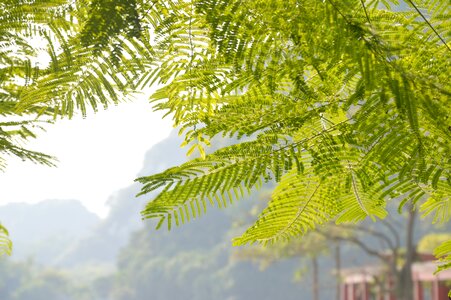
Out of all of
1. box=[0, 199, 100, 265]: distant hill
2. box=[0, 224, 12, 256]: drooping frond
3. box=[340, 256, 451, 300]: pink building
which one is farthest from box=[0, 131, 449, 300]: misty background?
box=[0, 199, 100, 265]: distant hill

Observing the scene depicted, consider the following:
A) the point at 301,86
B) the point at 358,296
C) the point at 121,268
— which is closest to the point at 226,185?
the point at 301,86

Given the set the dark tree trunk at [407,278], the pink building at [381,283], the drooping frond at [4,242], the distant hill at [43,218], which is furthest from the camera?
the distant hill at [43,218]

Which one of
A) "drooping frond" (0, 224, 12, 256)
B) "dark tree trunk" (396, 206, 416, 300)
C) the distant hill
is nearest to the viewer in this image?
"drooping frond" (0, 224, 12, 256)

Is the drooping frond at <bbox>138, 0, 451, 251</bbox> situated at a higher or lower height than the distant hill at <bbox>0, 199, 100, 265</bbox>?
lower

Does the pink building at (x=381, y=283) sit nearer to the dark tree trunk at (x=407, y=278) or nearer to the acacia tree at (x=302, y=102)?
the dark tree trunk at (x=407, y=278)

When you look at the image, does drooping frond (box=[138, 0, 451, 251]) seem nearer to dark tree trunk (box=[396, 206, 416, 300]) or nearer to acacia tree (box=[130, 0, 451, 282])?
acacia tree (box=[130, 0, 451, 282])

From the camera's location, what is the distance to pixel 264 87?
0.70 metres

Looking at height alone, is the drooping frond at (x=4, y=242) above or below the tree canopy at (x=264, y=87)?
below

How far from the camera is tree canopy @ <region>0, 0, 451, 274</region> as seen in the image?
60cm

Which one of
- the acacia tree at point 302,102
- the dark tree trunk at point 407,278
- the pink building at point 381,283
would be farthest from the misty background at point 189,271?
the acacia tree at point 302,102

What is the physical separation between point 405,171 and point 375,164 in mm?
112

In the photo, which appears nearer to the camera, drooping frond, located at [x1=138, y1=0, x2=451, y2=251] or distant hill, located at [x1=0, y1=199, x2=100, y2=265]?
drooping frond, located at [x1=138, y1=0, x2=451, y2=251]

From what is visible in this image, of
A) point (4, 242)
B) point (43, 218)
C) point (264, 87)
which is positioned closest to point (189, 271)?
point (4, 242)

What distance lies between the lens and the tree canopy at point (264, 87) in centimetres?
A: 60
